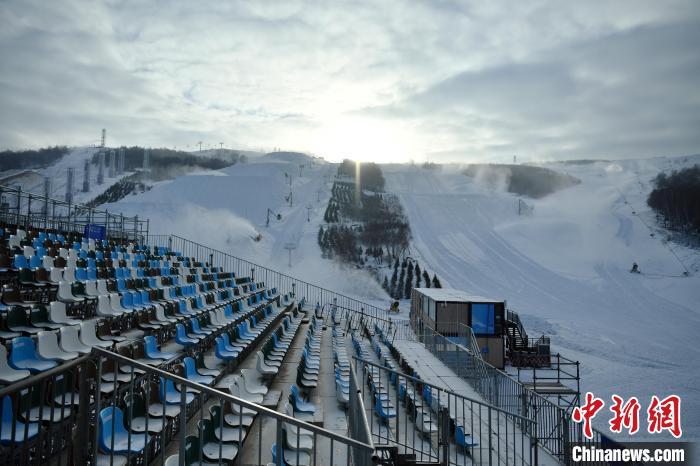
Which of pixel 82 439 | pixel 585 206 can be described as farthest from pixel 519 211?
pixel 82 439

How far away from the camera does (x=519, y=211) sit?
64188 millimetres

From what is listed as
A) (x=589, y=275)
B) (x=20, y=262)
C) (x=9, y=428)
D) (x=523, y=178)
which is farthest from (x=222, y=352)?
(x=523, y=178)

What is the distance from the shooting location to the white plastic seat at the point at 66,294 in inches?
392

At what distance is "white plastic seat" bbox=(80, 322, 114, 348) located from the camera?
7848 millimetres

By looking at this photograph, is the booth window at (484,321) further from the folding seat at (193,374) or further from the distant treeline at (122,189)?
the distant treeline at (122,189)

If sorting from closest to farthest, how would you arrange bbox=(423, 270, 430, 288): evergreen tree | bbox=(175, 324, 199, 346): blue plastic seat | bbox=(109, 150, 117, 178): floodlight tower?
bbox=(175, 324, 199, 346): blue plastic seat < bbox=(423, 270, 430, 288): evergreen tree < bbox=(109, 150, 117, 178): floodlight tower

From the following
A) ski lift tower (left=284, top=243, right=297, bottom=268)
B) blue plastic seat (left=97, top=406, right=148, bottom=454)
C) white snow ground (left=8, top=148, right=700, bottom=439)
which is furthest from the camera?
→ ski lift tower (left=284, top=243, right=297, bottom=268)

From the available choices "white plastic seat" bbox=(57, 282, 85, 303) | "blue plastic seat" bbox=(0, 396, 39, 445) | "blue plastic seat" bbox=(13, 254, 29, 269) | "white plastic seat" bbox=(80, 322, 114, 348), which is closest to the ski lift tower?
"blue plastic seat" bbox=(13, 254, 29, 269)

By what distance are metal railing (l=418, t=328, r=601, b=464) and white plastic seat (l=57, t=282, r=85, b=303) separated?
9.28m

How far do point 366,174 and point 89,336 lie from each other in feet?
296

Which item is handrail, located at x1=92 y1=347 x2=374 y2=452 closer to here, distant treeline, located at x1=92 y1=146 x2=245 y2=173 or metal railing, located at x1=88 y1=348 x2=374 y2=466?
metal railing, located at x1=88 y1=348 x2=374 y2=466

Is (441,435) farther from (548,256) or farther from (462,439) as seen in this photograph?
(548,256)

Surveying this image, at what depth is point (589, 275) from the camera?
4050cm

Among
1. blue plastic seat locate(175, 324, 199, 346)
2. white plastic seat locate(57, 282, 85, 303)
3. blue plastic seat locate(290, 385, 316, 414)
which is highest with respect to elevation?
white plastic seat locate(57, 282, 85, 303)
